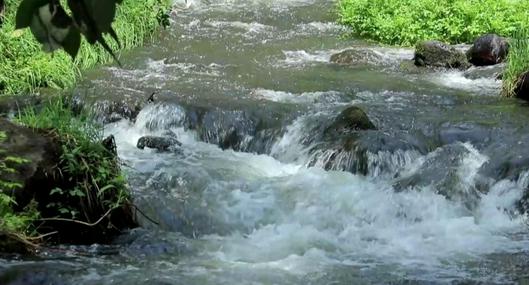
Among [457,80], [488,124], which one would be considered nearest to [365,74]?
[457,80]

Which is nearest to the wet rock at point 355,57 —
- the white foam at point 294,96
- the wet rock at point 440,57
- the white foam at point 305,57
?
the white foam at point 305,57

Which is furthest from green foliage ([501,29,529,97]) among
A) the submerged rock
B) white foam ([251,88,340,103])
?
white foam ([251,88,340,103])

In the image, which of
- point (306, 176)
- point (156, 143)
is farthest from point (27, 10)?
point (156, 143)

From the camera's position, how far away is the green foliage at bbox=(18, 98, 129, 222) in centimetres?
532

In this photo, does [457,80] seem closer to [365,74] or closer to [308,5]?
[365,74]

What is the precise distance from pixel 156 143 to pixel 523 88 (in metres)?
4.96

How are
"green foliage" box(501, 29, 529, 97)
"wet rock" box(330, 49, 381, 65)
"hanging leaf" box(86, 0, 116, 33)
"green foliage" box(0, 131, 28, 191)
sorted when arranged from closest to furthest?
"hanging leaf" box(86, 0, 116, 33), "green foliage" box(0, 131, 28, 191), "green foliage" box(501, 29, 529, 97), "wet rock" box(330, 49, 381, 65)

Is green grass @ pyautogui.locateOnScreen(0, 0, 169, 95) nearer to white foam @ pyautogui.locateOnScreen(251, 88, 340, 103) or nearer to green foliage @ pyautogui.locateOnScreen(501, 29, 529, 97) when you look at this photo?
white foam @ pyautogui.locateOnScreen(251, 88, 340, 103)

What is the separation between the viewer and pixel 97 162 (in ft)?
18.0

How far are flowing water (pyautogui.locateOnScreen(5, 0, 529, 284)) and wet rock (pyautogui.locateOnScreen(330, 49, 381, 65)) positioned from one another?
71 millimetres

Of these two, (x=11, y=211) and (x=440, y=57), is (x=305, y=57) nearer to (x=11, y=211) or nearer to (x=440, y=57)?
(x=440, y=57)

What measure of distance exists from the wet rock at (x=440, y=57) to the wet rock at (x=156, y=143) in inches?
199

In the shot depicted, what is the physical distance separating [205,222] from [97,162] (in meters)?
1.17

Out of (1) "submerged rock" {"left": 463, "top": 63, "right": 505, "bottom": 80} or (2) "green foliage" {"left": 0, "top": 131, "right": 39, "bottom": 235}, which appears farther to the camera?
(1) "submerged rock" {"left": 463, "top": 63, "right": 505, "bottom": 80}
